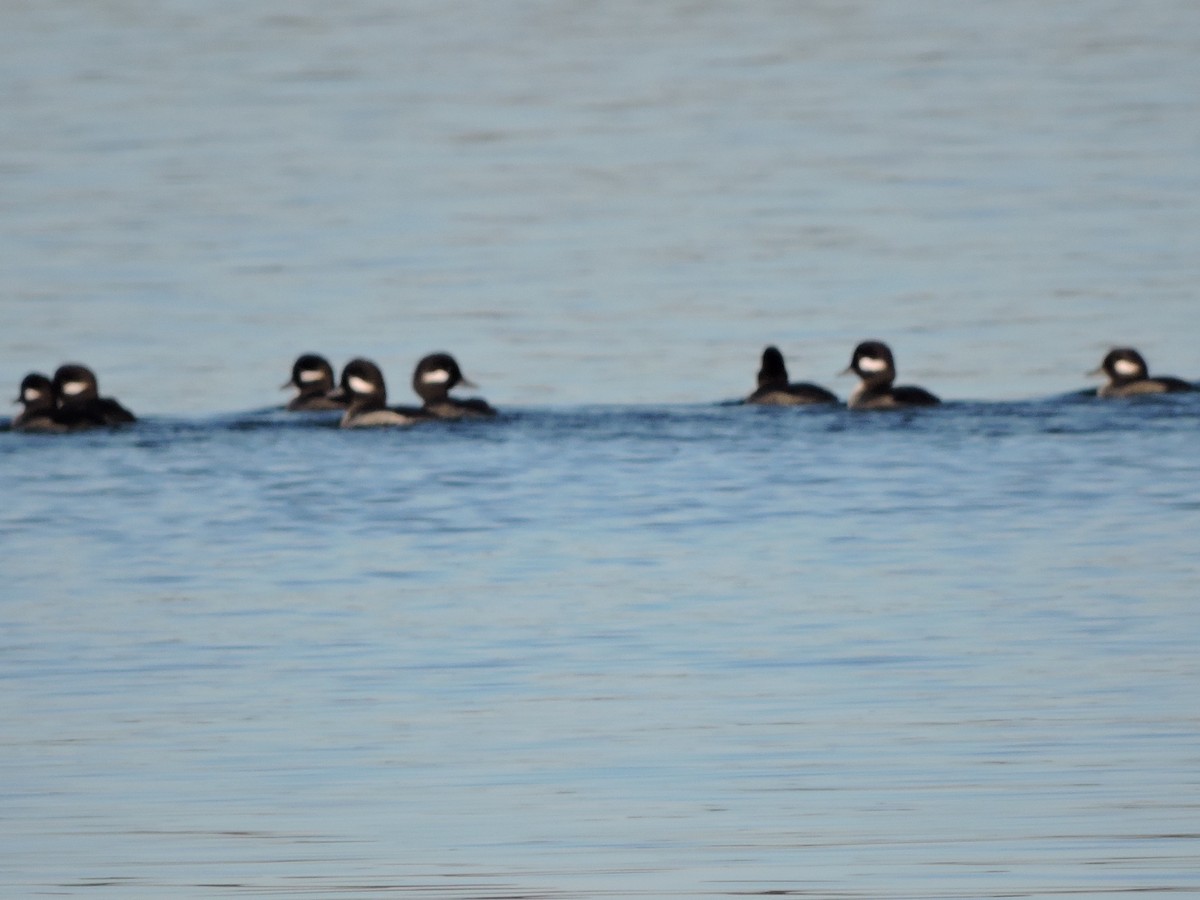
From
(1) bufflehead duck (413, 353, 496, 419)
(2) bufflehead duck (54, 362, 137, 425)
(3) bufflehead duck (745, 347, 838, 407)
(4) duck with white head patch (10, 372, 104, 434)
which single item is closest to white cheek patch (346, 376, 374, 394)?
(1) bufflehead duck (413, 353, 496, 419)

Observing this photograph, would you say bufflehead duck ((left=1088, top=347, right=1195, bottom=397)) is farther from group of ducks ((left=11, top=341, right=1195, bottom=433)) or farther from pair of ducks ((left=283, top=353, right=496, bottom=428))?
pair of ducks ((left=283, top=353, right=496, bottom=428))

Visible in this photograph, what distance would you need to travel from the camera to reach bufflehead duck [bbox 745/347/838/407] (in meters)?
Answer: 17.9

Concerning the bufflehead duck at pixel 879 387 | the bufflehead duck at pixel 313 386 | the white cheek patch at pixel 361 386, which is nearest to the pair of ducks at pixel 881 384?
the bufflehead duck at pixel 879 387

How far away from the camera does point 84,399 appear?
1778cm

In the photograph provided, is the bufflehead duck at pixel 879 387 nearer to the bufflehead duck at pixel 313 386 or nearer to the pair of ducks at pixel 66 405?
the bufflehead duck at pixel 313 386

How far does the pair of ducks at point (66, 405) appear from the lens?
17.4m

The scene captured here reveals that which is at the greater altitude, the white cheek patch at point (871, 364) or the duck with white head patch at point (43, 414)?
the white cheek patch at point (871, 364)

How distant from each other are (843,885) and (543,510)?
7.16 metres

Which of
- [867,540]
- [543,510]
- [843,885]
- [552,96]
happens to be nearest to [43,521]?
[543,510]

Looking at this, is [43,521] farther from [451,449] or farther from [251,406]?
[251,406]

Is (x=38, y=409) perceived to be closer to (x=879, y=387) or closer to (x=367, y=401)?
(x=367, y=401)

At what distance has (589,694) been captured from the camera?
9.60 meters

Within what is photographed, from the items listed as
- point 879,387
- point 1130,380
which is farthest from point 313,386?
point 1130,380

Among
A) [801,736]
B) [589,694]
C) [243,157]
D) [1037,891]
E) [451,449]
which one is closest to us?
[1037,891]
